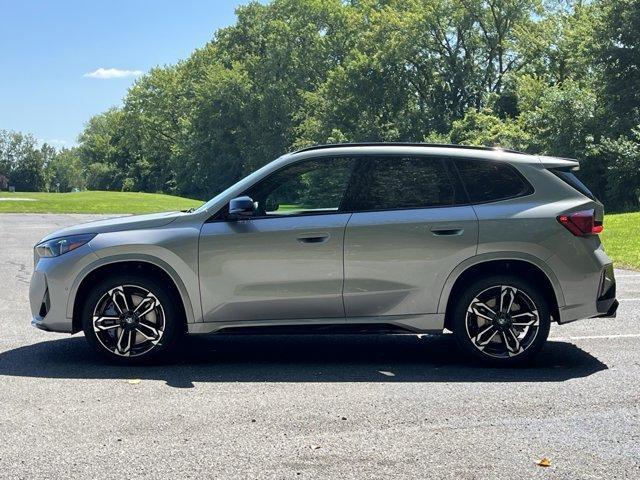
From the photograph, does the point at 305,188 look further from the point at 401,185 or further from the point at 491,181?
the point at 491,181

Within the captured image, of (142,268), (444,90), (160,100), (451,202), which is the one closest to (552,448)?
(451,202)

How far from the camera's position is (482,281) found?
6191 mm

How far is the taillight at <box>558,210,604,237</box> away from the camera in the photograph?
6.20 metres

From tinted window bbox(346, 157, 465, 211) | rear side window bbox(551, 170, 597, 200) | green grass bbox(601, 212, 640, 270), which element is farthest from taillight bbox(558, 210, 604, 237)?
green grass bbox(601, 212, 640, 270)

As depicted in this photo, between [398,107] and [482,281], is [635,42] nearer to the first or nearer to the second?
[398,107]

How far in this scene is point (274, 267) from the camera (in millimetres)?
6180

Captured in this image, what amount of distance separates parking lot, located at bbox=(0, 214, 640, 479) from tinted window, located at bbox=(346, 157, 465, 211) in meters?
1.37

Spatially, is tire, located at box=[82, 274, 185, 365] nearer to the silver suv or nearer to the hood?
the silver suv

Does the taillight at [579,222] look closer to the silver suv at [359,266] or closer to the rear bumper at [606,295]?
the silver suv at [359,266]

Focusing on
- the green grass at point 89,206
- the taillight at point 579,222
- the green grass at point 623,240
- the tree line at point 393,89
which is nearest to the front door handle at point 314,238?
the taillight at point 579,222

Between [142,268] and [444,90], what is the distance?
57.1m

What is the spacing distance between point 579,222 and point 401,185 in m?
1.47

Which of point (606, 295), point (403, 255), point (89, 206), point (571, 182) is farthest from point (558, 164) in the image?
point (89, 206)

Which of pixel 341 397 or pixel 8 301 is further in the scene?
pixel 8 301
